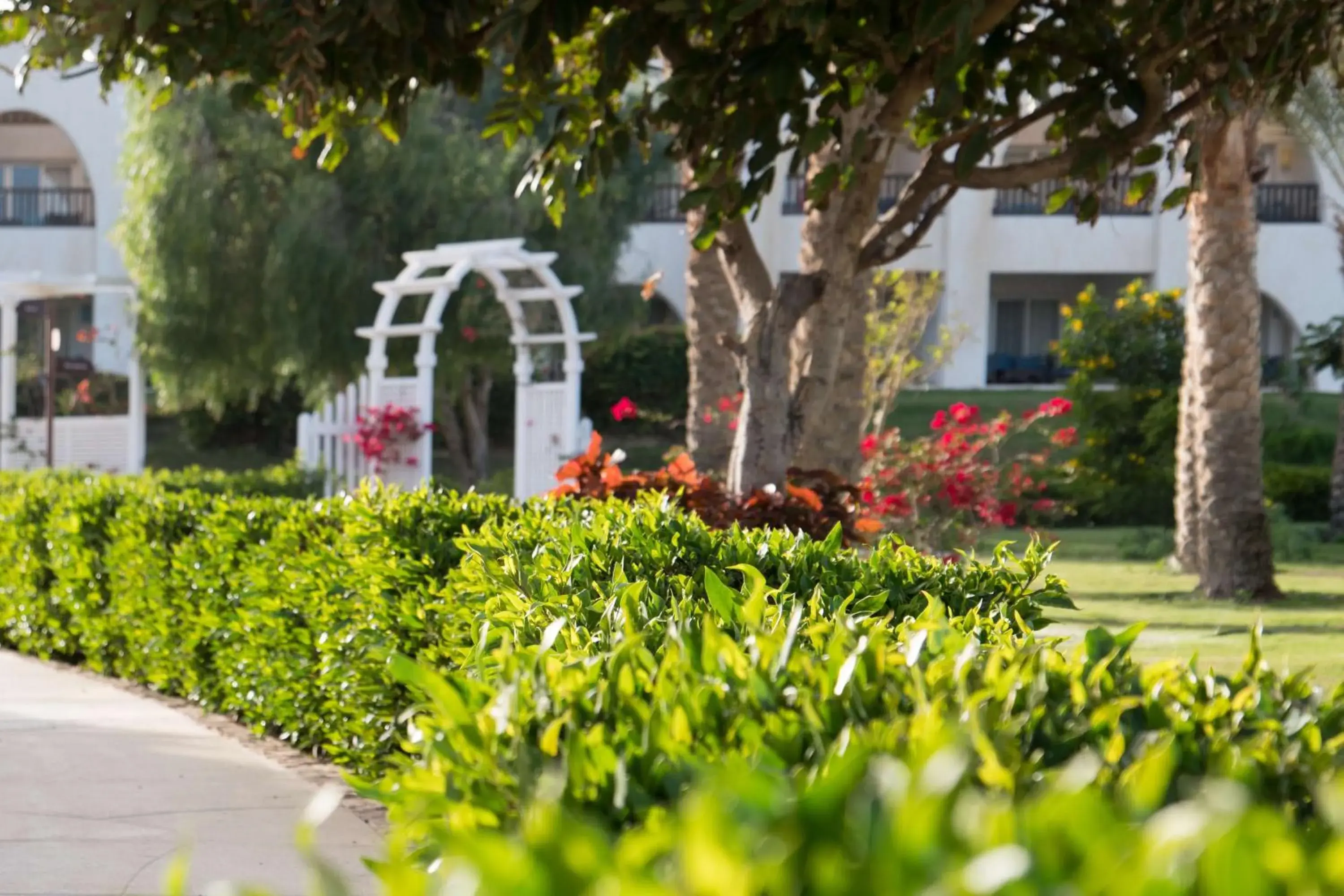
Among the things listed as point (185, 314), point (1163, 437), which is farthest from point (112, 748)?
point (185, 314)

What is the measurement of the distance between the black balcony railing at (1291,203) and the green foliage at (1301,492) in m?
14.1

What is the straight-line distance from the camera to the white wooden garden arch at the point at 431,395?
54.8 ft

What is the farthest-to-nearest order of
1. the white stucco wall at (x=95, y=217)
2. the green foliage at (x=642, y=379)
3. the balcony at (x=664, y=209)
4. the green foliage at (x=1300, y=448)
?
1. the balcony at (x=664, y=209)
2. the white stucco wall at (x=95, y=217)
3. the green foliage at (x=642, y=379)
4. the green foliage at (x=1300, y=448)

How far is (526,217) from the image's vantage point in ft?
78.8

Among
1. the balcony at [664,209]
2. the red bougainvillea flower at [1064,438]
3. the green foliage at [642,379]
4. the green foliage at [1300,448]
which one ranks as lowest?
the green foliage at [1300,448]

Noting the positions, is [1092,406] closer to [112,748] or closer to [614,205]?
[614,205]

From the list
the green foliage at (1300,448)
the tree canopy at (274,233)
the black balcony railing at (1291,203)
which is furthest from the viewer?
the black balcony railing at (1291,203)

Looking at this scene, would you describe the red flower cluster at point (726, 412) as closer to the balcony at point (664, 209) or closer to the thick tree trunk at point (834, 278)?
the thick tree trunk at point (834, 278)

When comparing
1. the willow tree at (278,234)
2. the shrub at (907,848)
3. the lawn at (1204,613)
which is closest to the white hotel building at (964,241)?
the willow tree at (278,234)

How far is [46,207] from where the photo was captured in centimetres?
3578

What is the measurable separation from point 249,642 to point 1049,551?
Answer: 12.7ft

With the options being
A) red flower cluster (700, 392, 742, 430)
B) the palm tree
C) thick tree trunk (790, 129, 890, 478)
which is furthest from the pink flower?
the palm tree

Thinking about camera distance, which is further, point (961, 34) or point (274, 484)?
point (274, 484)

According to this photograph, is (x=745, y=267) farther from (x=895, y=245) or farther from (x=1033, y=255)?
(x=1033, y=255)
